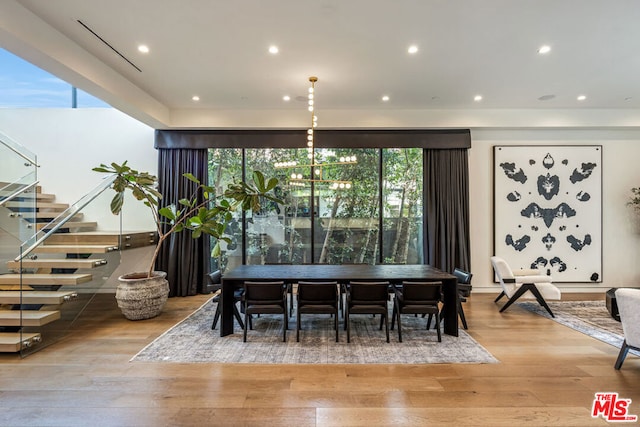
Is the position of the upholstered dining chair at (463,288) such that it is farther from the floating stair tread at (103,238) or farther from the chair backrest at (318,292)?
the floating stair tread at (103,238)

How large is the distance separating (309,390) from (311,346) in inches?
34.4

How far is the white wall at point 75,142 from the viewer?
574cm

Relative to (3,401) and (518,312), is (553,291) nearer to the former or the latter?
(518,312)

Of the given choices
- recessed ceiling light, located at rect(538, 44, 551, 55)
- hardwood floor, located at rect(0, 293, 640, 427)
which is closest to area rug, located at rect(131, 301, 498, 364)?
hardwood floor, located at rect(0, 293, 640, 427)

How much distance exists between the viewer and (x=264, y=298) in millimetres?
3578

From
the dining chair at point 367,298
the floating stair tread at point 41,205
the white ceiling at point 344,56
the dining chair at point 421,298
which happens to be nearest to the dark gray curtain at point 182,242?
the white ceiling at point 344,56

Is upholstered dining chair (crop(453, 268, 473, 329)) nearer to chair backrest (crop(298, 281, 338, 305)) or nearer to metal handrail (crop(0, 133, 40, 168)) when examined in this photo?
chair backrest (crop(298, 281, 338, 305))

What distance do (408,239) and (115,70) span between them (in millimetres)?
5557

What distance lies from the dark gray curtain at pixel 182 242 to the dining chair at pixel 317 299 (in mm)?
2904

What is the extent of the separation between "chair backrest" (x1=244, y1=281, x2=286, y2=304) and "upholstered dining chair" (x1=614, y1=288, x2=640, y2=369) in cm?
347

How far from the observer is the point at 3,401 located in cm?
243

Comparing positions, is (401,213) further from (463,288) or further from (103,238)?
(103,238)

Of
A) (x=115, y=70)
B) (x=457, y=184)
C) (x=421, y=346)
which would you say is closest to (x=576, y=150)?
(x=457, y=184)

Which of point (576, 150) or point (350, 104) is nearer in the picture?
point (350, 104)
